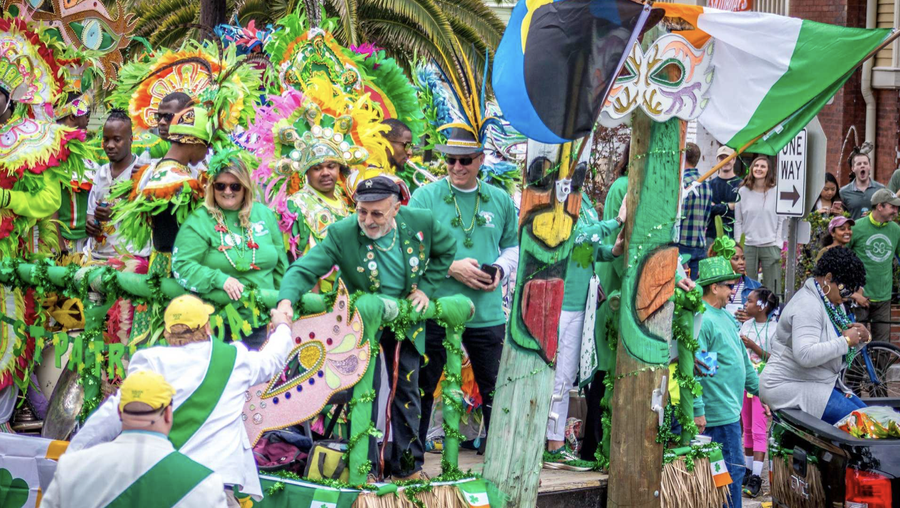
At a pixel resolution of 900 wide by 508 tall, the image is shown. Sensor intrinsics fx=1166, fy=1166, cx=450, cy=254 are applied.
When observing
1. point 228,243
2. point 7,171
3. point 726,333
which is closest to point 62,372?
point 7,171

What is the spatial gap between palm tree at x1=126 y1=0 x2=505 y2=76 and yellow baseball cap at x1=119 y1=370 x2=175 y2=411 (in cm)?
1300

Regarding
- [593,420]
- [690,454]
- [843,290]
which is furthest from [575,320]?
[843,290]

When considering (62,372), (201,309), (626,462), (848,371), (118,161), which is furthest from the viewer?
(848,371)

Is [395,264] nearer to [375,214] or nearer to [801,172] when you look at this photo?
[375,214]

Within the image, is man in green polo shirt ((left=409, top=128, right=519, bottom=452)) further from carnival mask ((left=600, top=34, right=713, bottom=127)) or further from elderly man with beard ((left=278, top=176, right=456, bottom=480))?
carnival mask ((left=600, top=34, right=713, bottom=127))

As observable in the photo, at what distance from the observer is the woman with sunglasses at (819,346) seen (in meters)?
7.55

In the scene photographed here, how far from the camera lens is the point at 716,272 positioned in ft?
24.4

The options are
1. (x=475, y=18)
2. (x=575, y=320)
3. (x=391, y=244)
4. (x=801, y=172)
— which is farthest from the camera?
(x=475, y=18)

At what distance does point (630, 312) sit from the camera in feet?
21.9

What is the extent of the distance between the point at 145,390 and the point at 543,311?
8.38 ft

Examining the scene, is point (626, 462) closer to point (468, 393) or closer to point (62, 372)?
point (468, 393)

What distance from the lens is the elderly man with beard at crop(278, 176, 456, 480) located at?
6.07m

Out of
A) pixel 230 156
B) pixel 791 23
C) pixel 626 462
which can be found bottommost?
pixel 626 462

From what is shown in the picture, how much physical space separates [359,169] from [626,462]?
2800 millimetres
